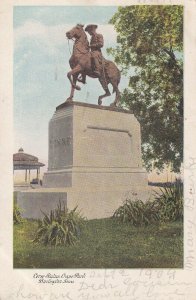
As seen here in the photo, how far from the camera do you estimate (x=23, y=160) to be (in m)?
5.10

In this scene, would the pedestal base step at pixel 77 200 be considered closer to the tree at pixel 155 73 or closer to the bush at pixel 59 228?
the bush at pixel 59 228

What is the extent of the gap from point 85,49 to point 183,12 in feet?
5.13

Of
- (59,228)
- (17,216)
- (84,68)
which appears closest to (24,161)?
(17,216)

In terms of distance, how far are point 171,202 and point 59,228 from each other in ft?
4.77

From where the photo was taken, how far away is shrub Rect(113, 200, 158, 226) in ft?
18.6

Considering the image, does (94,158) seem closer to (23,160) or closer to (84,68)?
(84,68)

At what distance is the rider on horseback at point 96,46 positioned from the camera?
516cm

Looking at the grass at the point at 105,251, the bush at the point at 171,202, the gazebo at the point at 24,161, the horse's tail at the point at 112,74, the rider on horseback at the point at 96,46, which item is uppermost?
the rider on horseback at the point at 96,46

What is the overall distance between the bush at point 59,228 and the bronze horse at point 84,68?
1.46 m

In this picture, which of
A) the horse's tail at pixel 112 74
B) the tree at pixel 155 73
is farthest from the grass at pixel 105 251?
the horse's tail at pixel 112 74

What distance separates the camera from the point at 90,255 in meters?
4.89

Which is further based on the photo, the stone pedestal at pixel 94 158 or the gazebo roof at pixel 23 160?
the stone pedestal at pixel 94 158
